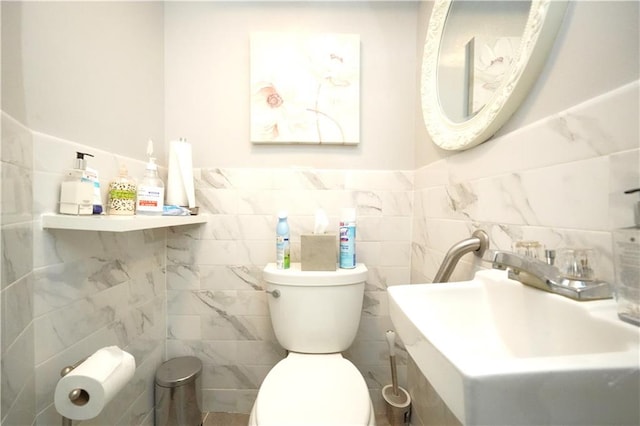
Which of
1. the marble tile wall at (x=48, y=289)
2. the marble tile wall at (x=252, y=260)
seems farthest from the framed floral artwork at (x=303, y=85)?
the marble tile wall at (x=48, y=289)

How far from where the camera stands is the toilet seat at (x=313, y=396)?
0.62 meters

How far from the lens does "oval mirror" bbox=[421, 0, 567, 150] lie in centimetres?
51

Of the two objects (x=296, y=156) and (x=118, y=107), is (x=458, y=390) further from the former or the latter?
(x=118, y=107)

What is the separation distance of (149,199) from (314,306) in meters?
0.69

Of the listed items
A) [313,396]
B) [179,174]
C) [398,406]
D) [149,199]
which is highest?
[179,174]

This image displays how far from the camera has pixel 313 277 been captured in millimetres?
922

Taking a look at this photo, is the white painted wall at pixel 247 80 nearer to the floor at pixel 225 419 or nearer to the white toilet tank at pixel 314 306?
the white toilet tank at pixel 314 306

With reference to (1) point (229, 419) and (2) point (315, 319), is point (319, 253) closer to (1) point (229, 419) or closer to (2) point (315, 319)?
(2) point (315, 319)

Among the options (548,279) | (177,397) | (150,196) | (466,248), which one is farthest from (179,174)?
(548,279)

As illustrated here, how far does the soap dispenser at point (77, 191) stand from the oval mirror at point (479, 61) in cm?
106

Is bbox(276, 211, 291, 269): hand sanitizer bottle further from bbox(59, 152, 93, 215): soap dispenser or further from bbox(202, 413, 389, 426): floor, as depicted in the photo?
bbox(202, 413, 389, 426): floor

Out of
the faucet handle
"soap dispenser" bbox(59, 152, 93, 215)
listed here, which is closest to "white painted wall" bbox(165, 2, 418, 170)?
"soap dispenser" bbox(59, 152, 93, 215)

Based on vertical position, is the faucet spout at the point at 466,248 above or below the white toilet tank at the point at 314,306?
above

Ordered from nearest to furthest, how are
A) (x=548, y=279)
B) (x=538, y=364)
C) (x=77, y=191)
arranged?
1. (x=538, y=364)
2. (x=548, y=279)
3. (x=77, y=191)
